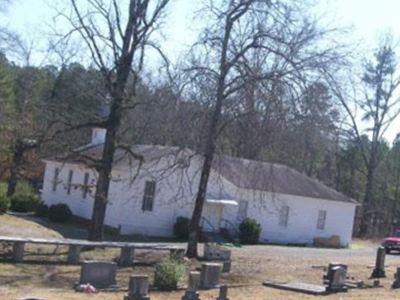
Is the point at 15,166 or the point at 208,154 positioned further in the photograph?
the point at 15,166

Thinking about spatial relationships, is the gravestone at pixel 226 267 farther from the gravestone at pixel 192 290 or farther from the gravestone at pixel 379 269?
the gravestone at pixel 192 290

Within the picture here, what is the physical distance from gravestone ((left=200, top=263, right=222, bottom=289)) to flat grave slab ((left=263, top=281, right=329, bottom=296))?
189 cm

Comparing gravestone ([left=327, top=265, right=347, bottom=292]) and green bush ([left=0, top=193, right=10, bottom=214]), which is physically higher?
gravestone ([left=327, top=265, right=347, bottom=292])

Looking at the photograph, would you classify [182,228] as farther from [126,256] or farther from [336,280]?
[336,280]

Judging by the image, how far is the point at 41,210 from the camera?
144ft

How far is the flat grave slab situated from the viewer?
19375 millimetres

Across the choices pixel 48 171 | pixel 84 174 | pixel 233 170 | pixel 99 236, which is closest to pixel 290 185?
pixel 233 170

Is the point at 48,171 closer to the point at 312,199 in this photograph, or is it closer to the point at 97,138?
the point at 97,138

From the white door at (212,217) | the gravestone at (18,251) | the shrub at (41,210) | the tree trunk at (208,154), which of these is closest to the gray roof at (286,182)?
the white door at (212,217)

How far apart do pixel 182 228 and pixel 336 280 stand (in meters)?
18.5

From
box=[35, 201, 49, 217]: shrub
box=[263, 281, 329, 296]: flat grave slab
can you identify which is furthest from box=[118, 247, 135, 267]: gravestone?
box=[35, 201, 49, 217]: shrub

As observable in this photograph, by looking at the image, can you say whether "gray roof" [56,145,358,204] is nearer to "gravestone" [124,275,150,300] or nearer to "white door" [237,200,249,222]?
"white door" [237,200,249,222]

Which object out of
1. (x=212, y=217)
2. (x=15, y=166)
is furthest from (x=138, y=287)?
(x=15, y=166)

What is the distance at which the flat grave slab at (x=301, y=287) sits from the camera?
19.4 meters
